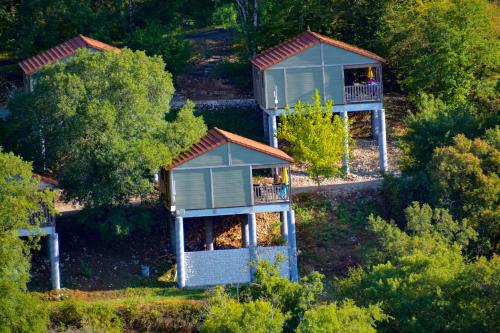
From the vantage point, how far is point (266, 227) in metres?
57.3

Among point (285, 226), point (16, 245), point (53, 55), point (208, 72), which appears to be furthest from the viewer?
point (208, 72)

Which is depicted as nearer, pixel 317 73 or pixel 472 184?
pixel 472 184

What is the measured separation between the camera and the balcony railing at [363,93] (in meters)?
60.7

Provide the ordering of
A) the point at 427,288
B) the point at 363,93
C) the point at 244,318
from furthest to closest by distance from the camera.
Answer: the point at 363,93
the point at 427,288
the point at 244,318

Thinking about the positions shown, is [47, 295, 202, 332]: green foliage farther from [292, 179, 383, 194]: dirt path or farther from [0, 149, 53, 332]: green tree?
[292, 179, 383, 194]: dirt path

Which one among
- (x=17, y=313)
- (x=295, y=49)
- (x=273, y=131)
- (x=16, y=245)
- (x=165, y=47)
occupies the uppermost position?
(x=165, y=47)

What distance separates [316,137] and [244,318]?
1317 centimetres

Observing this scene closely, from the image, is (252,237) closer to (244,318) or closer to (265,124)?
(244,318)

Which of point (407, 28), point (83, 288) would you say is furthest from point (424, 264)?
point (407, 28)

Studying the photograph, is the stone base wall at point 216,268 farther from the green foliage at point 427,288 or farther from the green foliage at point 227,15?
the green foliage at point 227,15

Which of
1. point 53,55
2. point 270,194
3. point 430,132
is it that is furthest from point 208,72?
point 270,194

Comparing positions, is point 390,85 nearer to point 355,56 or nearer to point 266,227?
point 355,56

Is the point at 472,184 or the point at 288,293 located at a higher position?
the point at 472,184

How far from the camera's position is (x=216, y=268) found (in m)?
54.4
